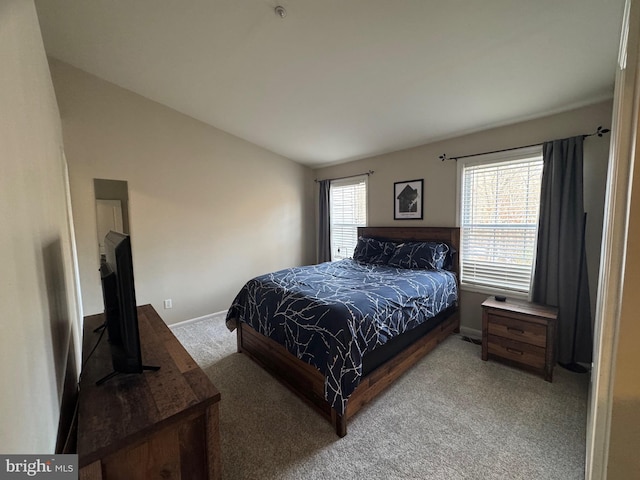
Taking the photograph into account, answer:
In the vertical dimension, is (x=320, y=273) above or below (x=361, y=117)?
below

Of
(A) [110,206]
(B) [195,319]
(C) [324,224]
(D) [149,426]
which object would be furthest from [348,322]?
(C) [324,224]

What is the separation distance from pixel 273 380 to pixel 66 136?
3.17 meters

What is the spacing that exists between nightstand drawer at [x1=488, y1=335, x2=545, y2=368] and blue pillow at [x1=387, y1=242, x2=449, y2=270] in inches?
36.5

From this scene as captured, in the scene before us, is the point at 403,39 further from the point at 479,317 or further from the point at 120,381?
the point at 479,317

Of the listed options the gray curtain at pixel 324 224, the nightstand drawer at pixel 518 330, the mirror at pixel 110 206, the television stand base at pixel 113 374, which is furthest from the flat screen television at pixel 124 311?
the gray curtain at pixel 324 224

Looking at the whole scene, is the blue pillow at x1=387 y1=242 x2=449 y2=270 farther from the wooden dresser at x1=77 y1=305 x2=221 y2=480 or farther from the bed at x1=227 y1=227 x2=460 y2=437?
the wooden dresser at x1=77 y1=305 x2=221 y2=480

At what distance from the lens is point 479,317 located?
3.11 metres

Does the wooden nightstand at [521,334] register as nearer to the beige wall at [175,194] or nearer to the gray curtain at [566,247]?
the gray curtain at [566,247]

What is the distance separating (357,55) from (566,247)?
2.49m

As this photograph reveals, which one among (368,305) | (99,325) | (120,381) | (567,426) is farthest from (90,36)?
(567,426)

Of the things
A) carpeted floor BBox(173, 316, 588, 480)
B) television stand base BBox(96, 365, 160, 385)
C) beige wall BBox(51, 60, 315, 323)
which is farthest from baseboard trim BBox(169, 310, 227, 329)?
television stand base BBox(96, 365, 160, 385)

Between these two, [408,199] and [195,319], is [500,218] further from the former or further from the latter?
[195,319]

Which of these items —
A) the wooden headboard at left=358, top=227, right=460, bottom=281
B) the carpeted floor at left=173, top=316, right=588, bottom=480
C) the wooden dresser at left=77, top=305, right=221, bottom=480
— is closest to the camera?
the wooden dresser at left=77, top=305, right=221, bottom=480

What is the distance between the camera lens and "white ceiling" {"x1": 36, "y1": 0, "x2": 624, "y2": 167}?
65.9 inches
